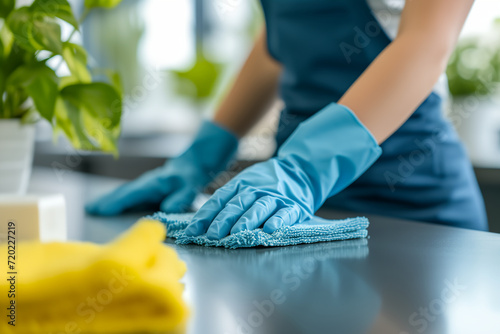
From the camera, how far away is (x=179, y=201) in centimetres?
109

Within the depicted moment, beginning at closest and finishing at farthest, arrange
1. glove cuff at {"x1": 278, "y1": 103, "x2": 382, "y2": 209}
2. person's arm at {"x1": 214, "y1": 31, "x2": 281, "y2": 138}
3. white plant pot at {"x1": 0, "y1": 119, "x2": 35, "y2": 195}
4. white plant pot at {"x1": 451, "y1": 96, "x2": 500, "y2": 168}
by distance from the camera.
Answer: glove cuff at {"x1": 278, "y1": 103, "x2": 382, "y2": 209}
white plant pot at {"x1": 0, "y1": 119, "x2": 35, "y2": 195}
person's arm at {"x1": 214, "y1": 31, "x2": 281, "y2": 138}
white plant pot at {"x1": 451, "y1": 96, "x2": 500, "y2": 168}

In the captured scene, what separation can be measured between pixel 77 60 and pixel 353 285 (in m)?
0.64

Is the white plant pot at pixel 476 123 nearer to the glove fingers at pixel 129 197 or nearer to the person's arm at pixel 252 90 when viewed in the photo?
the person's arm at pixel 252 90

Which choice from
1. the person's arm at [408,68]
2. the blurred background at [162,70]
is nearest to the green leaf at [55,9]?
the person's arm at [408,68]

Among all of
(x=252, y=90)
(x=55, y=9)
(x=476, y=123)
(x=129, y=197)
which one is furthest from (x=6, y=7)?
(x=476, y=123)

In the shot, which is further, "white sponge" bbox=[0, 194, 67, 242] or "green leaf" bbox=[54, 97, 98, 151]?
"green leaf" bbox=[54, 97, 98, 151]

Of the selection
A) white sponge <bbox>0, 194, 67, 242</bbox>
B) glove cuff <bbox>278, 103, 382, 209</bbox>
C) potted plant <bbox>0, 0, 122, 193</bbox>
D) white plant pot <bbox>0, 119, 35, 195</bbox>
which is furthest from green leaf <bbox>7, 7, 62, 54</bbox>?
glove cuff <bbox>278, 103, 382, 209</bbox>

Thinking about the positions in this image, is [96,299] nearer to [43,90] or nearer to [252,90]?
[43,90]

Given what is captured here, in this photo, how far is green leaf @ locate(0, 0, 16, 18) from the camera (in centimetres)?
92

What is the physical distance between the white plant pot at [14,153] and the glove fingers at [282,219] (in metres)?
0.47

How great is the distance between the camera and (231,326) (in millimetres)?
411

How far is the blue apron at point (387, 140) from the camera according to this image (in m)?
1.13

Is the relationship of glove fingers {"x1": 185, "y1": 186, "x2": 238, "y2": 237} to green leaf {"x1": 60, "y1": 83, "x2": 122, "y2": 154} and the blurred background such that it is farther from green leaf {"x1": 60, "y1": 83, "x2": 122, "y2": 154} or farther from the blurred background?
the blurred background

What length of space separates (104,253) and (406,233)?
1.68 ft
